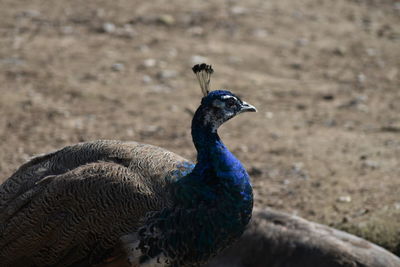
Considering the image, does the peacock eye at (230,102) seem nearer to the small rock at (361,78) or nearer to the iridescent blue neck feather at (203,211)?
the iridescent blue neck feather at (203,211)

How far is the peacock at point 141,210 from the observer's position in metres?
3.65

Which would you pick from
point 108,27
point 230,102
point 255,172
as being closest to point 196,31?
point 108,27

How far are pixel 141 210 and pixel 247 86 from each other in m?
3.92

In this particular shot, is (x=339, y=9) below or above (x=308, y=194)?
above

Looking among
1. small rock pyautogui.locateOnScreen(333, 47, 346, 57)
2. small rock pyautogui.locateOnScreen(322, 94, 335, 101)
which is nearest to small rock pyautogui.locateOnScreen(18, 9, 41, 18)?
small rock pyautogui.locateOnScreen(333, 47, 346, 57)

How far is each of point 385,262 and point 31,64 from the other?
474 centimetres

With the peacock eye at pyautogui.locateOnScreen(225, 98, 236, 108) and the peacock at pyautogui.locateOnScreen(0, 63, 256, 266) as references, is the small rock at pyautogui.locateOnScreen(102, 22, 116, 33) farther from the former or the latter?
the peacock eye at pyautogui.locateOnScreen(225, 98, 236, 108)

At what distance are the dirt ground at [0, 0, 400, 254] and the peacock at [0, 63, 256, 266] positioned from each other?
4.63 feet

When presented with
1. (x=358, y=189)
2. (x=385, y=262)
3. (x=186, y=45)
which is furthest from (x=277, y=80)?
(x=385, y=262)

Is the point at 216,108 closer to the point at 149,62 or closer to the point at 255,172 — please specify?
the point at 255,172

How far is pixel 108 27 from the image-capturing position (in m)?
8.45

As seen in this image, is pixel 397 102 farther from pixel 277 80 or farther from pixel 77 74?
pixel 77 74

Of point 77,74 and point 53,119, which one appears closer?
point 53,119

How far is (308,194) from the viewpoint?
5.51 metres
